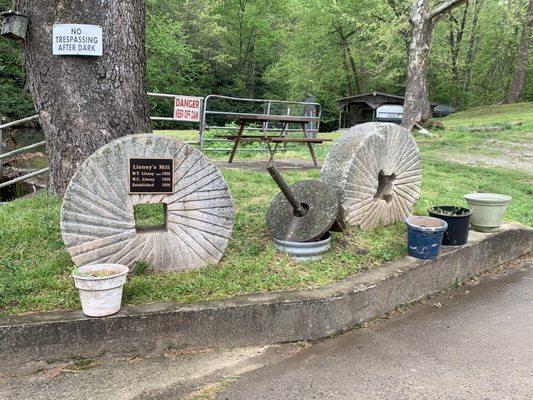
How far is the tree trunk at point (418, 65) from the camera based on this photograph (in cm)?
1509

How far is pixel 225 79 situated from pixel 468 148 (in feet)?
87.0

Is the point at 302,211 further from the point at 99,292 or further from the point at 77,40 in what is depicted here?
the point at 77,40

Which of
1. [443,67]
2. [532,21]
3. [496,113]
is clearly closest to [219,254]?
[496,113]

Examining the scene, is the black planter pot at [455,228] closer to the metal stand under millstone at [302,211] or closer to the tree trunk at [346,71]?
the metal stand under millstone at [302,211]

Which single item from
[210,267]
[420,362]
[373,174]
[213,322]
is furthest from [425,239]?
[213,322]

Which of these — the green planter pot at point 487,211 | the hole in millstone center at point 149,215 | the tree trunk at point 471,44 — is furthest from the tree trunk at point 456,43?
the hole in millstone center at point 149,215

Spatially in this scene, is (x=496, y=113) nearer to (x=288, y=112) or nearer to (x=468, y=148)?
(x=468, y=148)

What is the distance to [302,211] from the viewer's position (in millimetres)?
4285

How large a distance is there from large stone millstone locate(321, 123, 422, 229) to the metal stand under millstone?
0.23 metres

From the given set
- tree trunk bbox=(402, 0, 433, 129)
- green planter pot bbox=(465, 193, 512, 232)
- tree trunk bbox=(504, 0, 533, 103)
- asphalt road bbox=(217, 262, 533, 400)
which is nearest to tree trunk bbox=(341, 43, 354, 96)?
tree trunk bbox=(504, 0, 533, 103)

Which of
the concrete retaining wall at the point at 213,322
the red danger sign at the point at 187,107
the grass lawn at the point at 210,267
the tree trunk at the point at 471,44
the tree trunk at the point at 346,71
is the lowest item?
the concrete retaining wall at the point at 213,322

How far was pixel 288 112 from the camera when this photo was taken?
12594mm

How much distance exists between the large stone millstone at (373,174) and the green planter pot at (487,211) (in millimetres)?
695

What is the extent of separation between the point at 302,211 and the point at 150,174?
144 centimetres
